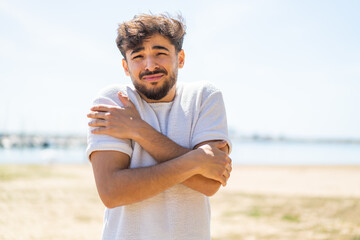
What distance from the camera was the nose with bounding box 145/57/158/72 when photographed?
1.91 metres

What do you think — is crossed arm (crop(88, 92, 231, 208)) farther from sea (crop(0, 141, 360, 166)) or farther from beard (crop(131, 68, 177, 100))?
sea (crop(0, 141, 360, 166))

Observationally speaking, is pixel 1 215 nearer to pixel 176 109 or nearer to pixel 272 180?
pixel 176 109

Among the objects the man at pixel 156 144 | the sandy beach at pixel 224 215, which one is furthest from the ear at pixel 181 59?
the sandy beach at pixel 224 215

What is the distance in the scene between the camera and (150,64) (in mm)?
1905

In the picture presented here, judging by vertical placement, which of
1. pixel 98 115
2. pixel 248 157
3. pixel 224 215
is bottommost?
pixel 224 215

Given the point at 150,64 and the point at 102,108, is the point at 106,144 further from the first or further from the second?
the point at 150,64

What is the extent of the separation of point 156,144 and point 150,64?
0.43m

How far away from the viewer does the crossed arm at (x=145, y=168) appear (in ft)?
5.74

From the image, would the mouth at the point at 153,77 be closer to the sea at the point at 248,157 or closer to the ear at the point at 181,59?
the ear at the point at 181,59

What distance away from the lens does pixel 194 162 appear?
1.83 m

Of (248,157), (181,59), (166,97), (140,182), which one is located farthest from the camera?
(248,157)

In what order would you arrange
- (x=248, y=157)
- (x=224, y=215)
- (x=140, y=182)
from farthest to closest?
(x=248, y=157) < (x=224, y=215) < (x=140, y=182)

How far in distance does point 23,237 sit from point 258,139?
149382 millimetres

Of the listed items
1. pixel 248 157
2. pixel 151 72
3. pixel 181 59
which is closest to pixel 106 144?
pixel 151 72
